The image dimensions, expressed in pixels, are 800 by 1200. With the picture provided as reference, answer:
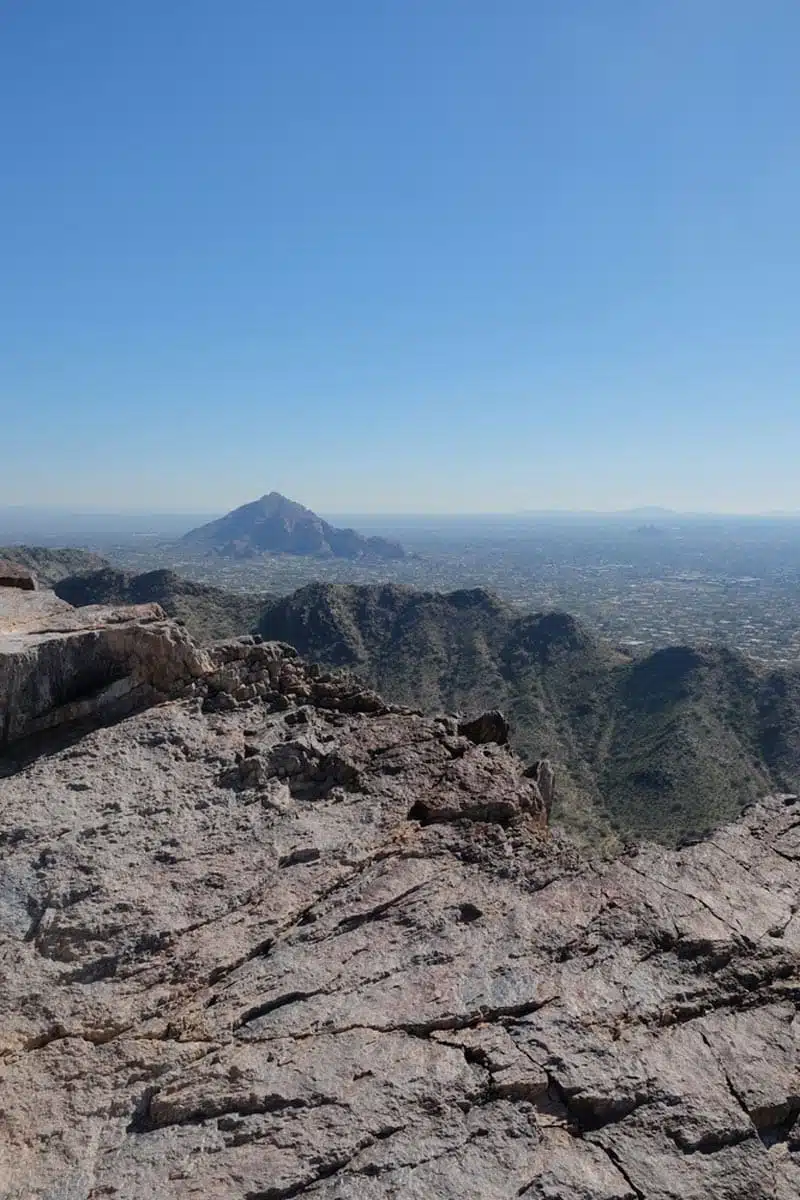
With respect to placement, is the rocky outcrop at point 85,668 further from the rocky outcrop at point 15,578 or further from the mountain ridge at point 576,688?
the mountain ridge at point 576,688

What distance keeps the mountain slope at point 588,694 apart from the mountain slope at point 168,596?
4670 mm

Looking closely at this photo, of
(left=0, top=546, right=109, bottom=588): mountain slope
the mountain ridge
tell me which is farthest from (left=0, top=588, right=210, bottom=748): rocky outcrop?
(left=0, top=546, right=109, bottom=588): mountain slope

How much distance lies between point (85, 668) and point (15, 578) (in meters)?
6.79

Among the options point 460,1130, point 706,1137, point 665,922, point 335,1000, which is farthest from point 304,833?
point 706,1137

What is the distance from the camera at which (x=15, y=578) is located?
18.3 metres

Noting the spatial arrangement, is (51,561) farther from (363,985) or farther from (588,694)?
(363,985)

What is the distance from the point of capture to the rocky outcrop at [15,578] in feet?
59.0

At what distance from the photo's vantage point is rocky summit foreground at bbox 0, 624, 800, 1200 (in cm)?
732

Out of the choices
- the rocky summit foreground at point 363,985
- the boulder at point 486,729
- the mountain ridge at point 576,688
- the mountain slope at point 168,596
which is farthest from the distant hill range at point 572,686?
the rocky summit foreground at point 363,985

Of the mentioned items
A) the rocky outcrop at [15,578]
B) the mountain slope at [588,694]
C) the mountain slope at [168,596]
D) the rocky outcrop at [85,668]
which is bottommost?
the mountain slope at [588,694]

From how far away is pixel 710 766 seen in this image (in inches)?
2403

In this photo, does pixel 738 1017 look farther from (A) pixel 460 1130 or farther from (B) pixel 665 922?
(A) pixel 460 1130

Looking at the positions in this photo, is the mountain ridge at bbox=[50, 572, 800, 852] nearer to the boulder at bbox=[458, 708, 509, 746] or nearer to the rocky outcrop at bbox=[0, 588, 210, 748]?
the boulder at bbox=[458, 708, 509, 746]

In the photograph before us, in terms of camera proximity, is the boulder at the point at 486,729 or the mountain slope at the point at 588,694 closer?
the boulder at the point at 486,729
